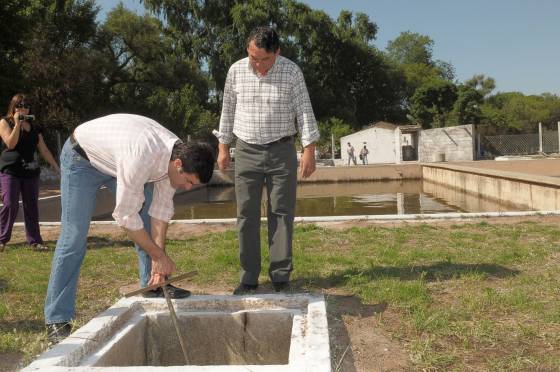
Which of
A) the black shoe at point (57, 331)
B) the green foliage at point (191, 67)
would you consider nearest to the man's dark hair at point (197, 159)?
the black shoe at point (57, 331)

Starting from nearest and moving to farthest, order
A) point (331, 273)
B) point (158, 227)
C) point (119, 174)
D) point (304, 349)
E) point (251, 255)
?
point (304, 349) < point (119, 174) < point (158, 227) < point (251, 255) < point (331, 273)

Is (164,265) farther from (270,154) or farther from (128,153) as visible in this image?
(270,154)

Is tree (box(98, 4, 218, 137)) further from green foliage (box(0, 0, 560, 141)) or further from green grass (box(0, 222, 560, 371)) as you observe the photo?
Answer: green grass (box(0, 222, 560, 371))

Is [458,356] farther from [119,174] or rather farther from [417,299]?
[119,174]

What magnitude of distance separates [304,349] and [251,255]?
150cm

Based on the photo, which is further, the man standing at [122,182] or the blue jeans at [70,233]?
the blue jeans at [70,233]

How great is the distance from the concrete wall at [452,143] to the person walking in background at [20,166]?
26441 millimetres

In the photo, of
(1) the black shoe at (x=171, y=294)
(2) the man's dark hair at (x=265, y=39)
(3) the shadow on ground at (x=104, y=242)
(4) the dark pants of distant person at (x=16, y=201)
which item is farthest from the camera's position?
(3) the shadow on ground at (x=104, y=242)

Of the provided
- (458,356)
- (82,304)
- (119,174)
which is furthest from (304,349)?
(82,304)

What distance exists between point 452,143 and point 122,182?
29.5m

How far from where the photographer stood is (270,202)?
11.7 feet

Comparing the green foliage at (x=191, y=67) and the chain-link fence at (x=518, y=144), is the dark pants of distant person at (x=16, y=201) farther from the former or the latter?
the chain-link fence at (x=518, y=144)

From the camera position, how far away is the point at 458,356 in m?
2.46

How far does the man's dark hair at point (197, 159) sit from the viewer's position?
7.48 feet
